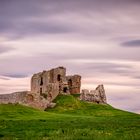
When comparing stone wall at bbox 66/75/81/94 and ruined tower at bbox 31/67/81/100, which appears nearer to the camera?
ruined tower at bbox 31/67/81/100

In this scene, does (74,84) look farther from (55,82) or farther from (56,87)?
(56,87)

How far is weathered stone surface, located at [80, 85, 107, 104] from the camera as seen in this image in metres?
117

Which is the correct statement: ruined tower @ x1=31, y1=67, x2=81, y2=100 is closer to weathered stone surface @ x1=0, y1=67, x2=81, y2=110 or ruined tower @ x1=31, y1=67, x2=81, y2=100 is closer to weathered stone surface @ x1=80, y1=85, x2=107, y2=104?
weathered stone surface @ x1=0, y1=67, x2=81, y2=110

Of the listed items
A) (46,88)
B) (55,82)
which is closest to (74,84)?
(55,82)

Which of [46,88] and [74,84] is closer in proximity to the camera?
[46,88]

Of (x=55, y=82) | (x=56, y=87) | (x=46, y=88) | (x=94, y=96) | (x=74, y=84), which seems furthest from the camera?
(x=74, y=84)

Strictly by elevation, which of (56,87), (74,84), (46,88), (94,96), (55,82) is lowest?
(94,96)

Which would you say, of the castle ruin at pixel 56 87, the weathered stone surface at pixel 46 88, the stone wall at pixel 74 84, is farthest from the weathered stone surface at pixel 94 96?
the stone wall at pixel 74 84

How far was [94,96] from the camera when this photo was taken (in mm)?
117938

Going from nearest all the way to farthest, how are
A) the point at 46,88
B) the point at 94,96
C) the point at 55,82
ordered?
the point at 46,88 → the point at 94,96 → the point at 55,82

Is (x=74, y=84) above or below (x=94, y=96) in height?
above

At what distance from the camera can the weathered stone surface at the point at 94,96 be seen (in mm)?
117062

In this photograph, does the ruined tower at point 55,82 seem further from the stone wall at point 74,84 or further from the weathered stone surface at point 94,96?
the weathered stone surface at point 94,96

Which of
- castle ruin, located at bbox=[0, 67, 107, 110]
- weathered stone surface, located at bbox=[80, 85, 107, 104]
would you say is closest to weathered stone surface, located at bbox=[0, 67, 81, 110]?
castle ruin, located at bbox=[0, 67, 107, 110]
